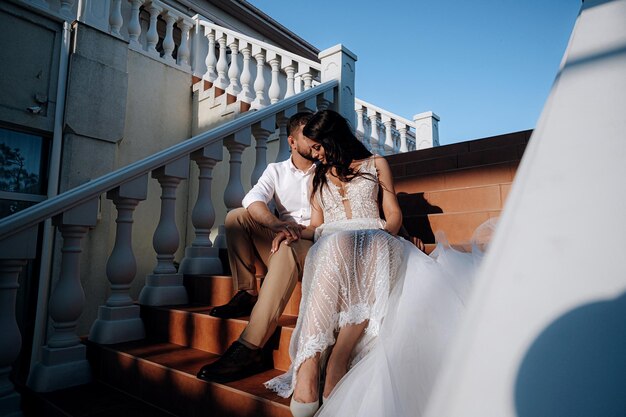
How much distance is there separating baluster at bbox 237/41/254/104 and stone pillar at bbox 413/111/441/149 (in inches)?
98.4

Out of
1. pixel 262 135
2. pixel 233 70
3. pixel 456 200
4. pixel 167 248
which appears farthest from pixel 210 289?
pixel 233 70

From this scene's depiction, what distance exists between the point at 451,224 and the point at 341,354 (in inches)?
55.8

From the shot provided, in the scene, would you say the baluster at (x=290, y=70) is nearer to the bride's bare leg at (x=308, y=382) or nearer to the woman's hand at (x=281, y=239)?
the woman's hand at (x=281, y=239)

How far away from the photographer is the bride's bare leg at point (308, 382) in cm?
129

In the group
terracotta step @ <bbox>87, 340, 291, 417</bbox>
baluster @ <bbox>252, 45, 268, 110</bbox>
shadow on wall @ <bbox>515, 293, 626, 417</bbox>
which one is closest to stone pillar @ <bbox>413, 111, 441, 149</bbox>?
baluster @ <bbox>252, 45, 268, 110</bbox>

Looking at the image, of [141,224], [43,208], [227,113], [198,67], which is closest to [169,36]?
[198,67]

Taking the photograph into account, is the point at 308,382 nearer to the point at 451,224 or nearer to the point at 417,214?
the point at 451,224

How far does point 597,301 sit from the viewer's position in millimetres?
295

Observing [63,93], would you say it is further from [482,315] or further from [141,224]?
[482,315]

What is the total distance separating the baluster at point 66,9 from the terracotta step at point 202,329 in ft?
12.4

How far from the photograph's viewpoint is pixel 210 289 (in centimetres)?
263

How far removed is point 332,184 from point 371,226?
13.5 inches

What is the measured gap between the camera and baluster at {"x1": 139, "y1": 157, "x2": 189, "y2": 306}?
8.54 ft

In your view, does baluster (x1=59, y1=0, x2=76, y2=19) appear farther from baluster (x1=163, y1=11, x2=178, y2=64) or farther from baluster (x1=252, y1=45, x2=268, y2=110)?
baluster (x1=252, y1=45, x2=268, y2=110)
